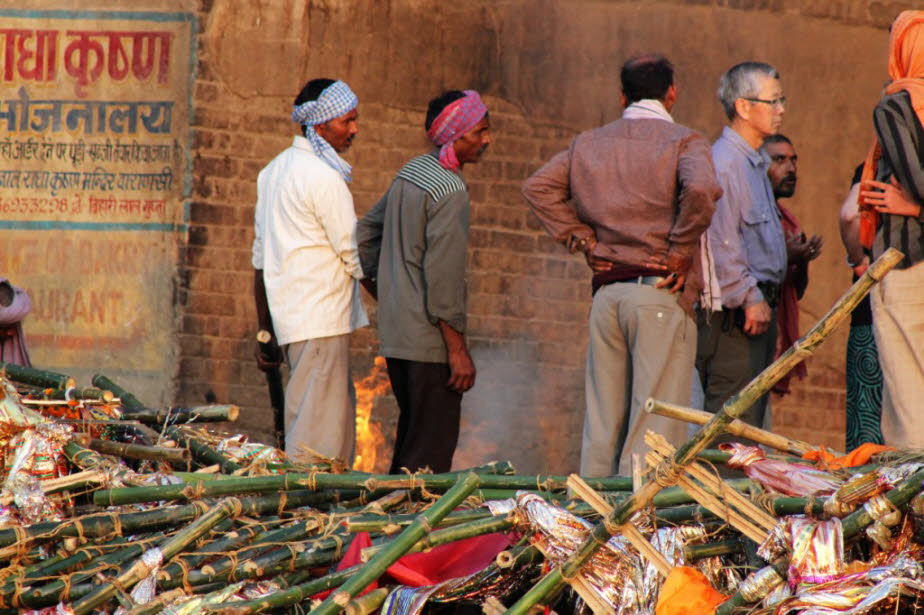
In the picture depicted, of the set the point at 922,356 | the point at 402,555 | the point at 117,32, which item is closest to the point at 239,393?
the point at 117,32

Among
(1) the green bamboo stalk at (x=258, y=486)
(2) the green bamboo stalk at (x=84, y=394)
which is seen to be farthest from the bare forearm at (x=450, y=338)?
(1) the green bamboo stalk at (x=258, y=486)

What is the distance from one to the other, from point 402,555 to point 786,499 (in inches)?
29.2

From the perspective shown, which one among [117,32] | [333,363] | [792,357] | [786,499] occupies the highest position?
[117,32]

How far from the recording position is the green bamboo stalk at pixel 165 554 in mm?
2898

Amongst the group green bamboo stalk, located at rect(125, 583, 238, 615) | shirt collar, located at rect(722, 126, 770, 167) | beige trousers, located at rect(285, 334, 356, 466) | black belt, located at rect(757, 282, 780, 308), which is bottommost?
beige trousers, located at rect(285, 334, 356, 466)

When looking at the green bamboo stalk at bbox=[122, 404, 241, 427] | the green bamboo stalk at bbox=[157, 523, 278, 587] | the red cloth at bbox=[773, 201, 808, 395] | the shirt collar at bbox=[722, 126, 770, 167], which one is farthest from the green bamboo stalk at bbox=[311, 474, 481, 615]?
the red cloth at bbox=[773, 201, 808, 395]

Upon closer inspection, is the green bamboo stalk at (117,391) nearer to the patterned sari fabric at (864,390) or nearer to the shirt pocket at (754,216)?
the shirt pocket at (754,216)

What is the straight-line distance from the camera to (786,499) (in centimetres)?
273

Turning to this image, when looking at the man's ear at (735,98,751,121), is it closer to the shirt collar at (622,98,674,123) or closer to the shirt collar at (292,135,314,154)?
the shirt collar at (622,98,674,123)

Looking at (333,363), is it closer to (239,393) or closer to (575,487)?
(239,393)

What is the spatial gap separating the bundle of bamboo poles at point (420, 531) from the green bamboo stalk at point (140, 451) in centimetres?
2

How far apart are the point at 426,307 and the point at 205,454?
2.09 meters

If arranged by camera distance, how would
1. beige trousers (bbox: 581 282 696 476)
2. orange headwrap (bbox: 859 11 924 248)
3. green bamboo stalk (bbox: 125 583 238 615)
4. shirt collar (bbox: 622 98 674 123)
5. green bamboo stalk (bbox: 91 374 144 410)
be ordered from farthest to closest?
shirt collar (bbox: 622 98 674 123), beige trousers (bbox: 581 282 696 476), orange headwrap (bbox: 859 11 924 248), green bamboo stalk (bbox: 91 374 144 410), green bamboo stalk (bbox: 125 583 238 615)

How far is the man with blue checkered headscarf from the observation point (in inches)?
228
